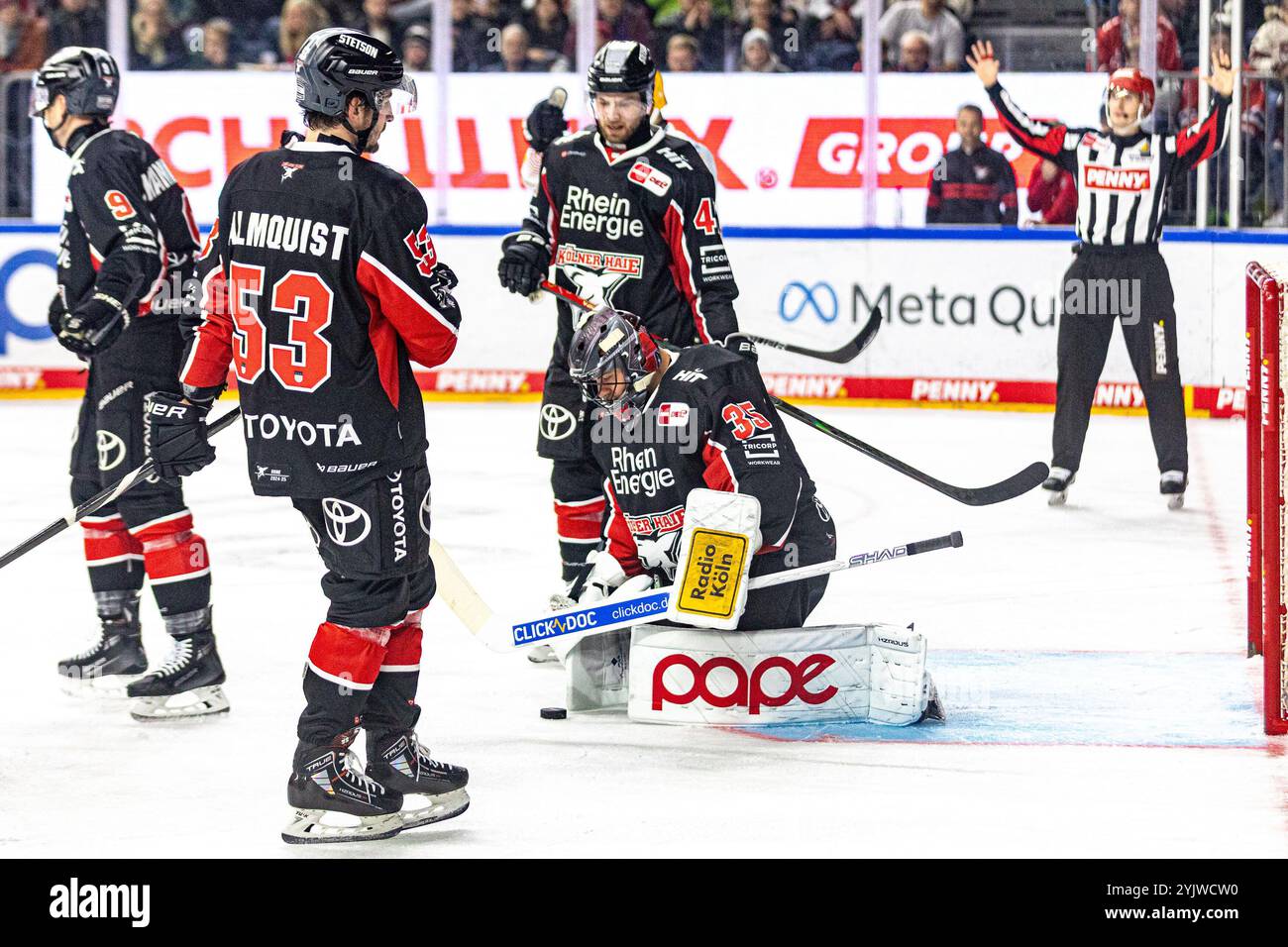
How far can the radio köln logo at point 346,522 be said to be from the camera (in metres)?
4.00

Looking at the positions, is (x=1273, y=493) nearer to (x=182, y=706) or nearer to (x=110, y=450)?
(x=182, y=706)

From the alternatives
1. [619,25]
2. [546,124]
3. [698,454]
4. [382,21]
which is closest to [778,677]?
[698,454]

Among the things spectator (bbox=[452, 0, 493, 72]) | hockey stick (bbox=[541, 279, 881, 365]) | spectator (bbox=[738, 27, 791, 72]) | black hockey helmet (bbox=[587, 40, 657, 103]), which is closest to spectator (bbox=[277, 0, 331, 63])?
spectator (bbox=[452, 0, 493, 72])

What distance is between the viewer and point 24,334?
36.7 feet

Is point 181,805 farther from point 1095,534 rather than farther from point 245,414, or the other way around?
point 1095,534

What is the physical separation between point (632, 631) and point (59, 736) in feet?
4.74

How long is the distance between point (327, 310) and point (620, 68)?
1959mm

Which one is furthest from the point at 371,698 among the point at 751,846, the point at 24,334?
the point at 24,334

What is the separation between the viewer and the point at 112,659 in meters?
5.50

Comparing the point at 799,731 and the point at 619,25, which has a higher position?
the point at 619,25

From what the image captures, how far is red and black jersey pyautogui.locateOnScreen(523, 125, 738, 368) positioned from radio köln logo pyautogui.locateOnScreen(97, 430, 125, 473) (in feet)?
4.55

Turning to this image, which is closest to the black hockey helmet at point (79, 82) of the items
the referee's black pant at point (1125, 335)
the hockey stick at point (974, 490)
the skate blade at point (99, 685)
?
the skate blade at point (99, 685)

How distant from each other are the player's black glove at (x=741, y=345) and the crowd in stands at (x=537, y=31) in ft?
18.9
